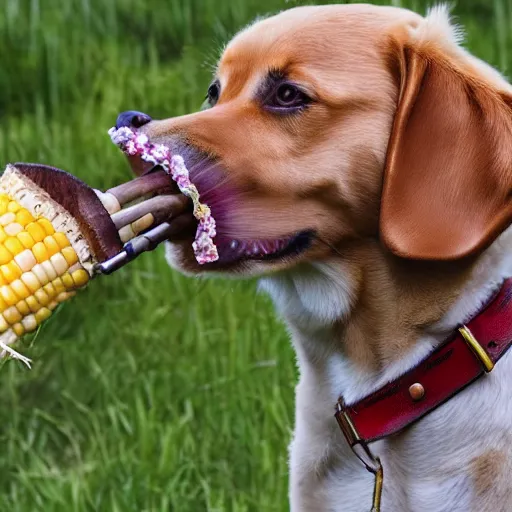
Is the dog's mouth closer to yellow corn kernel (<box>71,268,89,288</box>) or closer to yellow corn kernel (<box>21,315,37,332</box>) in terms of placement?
yellow corn kernel (<box>71,268,89,288</box>)

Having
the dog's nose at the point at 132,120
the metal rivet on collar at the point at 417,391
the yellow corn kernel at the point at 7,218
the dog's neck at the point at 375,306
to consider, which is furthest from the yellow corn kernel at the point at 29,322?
the metal rivet on collar at the point at 417,391

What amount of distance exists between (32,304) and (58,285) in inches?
2.7

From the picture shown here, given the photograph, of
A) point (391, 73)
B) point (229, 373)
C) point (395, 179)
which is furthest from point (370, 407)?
point (229, 373)

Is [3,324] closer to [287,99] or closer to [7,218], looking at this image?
[7,218]

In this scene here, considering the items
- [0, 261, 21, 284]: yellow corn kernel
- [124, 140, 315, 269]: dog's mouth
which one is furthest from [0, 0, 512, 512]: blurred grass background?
[0, 261, 21, 284]: yellow corn kernel

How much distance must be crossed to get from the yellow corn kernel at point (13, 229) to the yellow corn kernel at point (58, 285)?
0.43 feet

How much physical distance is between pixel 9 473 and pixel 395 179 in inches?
76.3

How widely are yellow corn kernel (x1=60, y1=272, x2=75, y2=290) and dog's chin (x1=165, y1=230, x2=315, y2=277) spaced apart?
0.40m

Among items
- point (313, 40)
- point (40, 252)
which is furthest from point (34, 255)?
point (313, 40)

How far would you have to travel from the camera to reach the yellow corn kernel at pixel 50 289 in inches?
103

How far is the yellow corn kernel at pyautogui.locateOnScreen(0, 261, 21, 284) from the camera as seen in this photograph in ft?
8.48

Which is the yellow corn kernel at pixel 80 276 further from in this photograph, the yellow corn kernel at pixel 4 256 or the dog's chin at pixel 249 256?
the dog's chin at pixel 249 256

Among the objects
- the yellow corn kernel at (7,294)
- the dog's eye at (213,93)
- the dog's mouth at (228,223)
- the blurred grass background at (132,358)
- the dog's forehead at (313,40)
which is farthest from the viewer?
the blurred grass background at (132,358)

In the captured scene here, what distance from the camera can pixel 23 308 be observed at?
2.60 meters
